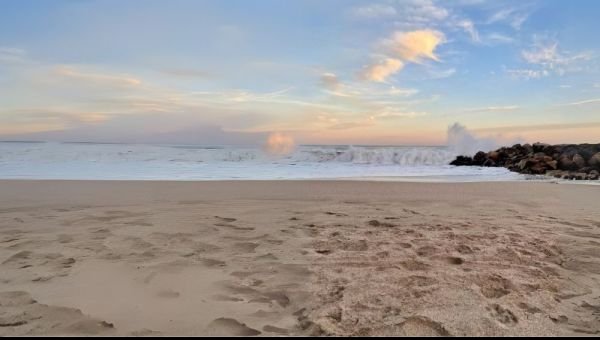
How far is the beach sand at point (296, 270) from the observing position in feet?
7.29

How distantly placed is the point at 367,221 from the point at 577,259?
198 centimetres

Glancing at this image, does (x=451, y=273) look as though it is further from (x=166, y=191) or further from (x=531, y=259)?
(x=166, y=191)

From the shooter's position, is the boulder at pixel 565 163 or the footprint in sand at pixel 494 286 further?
the boulder at pixel 565 163

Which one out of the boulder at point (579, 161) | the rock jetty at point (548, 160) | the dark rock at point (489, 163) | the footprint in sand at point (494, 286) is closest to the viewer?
the footprint in sand at point (494, 286)

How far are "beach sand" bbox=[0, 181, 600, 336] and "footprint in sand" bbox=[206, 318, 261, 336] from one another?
1 cm

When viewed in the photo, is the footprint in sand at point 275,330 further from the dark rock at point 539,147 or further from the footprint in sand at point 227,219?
the dark rock at point 539,147

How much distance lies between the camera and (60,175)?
35.6 feet

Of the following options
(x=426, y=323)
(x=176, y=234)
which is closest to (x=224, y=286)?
(x=426, y=323)

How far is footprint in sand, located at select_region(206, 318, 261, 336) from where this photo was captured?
209cm

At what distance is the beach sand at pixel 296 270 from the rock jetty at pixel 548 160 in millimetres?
6910

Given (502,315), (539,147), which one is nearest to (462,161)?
(539,147)

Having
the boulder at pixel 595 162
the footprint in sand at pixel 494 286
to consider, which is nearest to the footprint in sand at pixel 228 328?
the footprint in sand at pixel 494 286

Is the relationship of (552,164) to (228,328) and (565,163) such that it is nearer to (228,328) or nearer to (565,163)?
(565,163)

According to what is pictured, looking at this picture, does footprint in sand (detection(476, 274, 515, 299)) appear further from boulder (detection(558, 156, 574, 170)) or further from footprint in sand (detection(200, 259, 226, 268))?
boulder (detection(558, 156, 574, 170))
